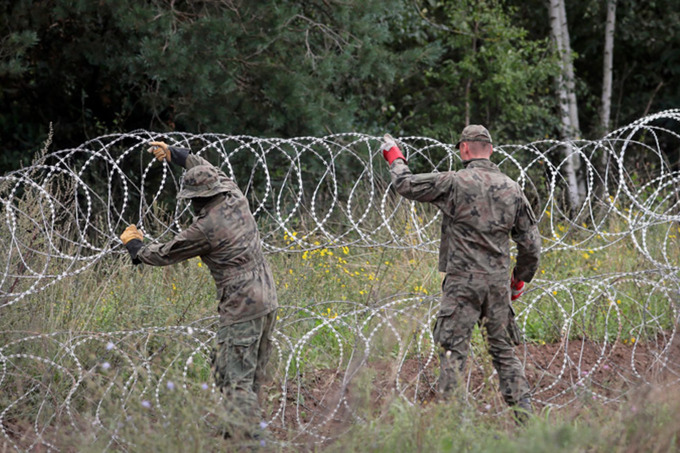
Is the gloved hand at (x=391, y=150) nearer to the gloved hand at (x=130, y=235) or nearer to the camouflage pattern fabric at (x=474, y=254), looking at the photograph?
the camouflage pattern fabric at (x=474, y=254)

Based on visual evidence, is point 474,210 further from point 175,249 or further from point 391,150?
point 175,249

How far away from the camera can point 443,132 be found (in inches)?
534

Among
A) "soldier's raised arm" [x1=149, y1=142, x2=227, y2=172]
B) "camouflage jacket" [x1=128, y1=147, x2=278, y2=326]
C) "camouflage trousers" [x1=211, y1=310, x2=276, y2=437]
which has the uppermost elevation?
"soldier's raised arm" [x1=149, y1=142, x2=227, y2=172]

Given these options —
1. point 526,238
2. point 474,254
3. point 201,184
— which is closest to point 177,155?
point 201,184

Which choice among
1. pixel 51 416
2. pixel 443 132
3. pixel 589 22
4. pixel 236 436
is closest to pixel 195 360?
pixel 51 416

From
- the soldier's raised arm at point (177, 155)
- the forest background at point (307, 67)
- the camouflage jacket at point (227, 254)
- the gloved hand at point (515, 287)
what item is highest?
the forest background at point (307, 67)

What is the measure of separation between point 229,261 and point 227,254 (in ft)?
0.15

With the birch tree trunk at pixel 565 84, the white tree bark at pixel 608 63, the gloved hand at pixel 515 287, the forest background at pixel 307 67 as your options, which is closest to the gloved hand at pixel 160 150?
the gloved hand at pixel 515 287

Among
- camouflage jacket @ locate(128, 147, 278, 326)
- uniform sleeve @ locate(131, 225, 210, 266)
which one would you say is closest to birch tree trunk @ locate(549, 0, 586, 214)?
camouflage jacket @ locate(128, 147, 278, 326)

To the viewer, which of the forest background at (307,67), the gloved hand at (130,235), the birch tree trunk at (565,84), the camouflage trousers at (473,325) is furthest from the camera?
the birch tree trunk at (565,84)

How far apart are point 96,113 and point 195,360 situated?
22.7ft

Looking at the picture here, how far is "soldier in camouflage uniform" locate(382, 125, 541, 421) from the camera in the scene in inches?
211

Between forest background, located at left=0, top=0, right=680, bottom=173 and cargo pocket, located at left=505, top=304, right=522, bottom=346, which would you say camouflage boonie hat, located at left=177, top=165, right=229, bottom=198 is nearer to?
cargo pocket, located at left=505, top=304, right=522, bottom=346

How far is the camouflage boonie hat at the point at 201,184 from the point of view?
5094 millimetres
